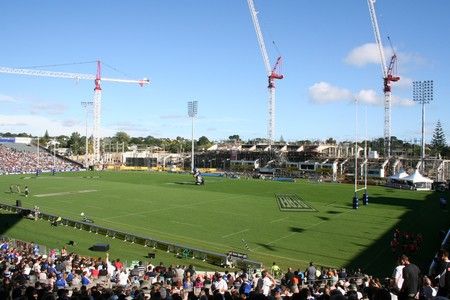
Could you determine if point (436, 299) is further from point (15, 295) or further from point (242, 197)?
point (242, 197)

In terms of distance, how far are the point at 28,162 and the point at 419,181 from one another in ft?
277

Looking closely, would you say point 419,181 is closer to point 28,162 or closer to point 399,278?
point 399,278

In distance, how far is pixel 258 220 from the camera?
127ft

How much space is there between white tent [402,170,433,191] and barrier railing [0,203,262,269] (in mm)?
50586

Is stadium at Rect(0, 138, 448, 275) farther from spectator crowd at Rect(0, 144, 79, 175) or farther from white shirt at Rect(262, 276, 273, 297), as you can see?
spectator crowd at Rect(0, 144, 79, 175)

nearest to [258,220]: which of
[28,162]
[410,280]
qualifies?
[410,280]

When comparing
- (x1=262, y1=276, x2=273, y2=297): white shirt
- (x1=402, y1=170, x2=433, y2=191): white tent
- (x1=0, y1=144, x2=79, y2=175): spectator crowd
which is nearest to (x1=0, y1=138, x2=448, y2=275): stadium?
(x1=402, y1=170, x2=433, y2=191): white tent

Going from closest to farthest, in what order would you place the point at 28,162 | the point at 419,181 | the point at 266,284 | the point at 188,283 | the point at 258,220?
1. the point at 266,284
2. the point at 188,283
3. the point at 258,220
4. the point at 419,181
5. the point at 28,162

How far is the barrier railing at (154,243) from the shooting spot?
79.9ft

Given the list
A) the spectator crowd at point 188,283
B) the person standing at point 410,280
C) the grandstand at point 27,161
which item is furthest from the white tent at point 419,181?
the grandstand at point 27,161

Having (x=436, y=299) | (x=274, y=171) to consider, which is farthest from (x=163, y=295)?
(x=274, y=171)

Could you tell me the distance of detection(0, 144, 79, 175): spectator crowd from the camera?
320 feet

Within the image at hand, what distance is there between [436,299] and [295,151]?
114204mm

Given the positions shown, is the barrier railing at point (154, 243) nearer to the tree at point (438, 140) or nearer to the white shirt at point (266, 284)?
the white shirt at point (266, 284)
